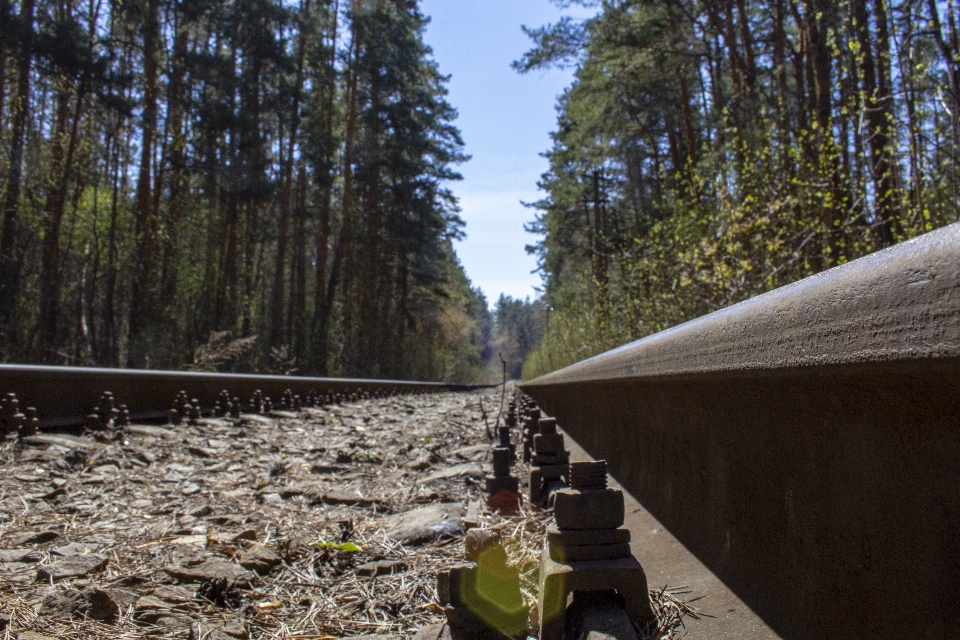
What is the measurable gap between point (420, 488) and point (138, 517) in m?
1.45

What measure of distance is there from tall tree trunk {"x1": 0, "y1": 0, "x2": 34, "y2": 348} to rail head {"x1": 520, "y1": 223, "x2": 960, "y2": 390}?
499 inches

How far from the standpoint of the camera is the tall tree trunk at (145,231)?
14.2m

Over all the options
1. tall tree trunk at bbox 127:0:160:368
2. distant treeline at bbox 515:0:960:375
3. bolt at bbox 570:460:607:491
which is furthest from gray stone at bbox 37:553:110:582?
tall tree trunk at bbox 127:0:160:368

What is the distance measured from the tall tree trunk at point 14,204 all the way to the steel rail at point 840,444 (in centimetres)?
1249

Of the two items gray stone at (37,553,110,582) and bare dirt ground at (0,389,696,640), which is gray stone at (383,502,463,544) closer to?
bare dirt ground at (0,389,696,640)

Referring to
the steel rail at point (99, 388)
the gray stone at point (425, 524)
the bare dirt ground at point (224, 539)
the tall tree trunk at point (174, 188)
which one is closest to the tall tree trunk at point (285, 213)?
the tall tree trunk at point (174, 188)

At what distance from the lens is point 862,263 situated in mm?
743

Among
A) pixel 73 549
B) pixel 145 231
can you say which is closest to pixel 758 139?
pixel 73 549

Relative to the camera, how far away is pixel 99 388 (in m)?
5.22

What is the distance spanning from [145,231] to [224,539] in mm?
14529

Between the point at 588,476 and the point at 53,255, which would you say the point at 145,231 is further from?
the point at 588,476

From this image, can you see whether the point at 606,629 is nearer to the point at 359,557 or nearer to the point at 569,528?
Result: the point at 569,528

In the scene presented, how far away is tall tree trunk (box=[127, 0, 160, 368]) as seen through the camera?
557 inches

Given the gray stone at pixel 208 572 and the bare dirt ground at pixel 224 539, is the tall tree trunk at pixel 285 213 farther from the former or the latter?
the gray stone at pixel 208 572
